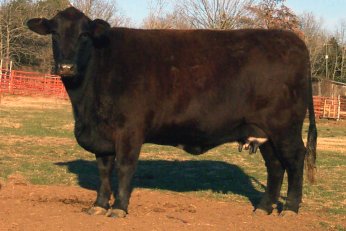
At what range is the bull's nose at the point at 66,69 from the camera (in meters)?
6.60

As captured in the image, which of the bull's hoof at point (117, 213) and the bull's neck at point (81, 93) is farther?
the bull's neck at point (81, 93)

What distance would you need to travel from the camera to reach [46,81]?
4512cm

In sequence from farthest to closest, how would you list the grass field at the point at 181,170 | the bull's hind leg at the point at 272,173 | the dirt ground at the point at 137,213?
the grass field at the point at 181,170 → the bull's hind leg at the point at 272,173 → the dirt ground at the point at 137,213

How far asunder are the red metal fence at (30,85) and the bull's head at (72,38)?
35.1 metres

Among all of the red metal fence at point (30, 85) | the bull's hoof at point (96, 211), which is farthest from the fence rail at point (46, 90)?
the bull's hoof at point (96, 211)

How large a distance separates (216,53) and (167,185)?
301 cm

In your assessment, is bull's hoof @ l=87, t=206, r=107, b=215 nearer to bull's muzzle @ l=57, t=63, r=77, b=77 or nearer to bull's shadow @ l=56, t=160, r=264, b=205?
bull's muzzle @ l=57, t=63, r=77, b=77

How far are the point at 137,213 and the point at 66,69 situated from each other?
2029 mm

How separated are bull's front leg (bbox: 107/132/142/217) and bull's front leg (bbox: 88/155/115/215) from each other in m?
0.25

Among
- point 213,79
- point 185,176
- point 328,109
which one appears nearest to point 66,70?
point 213,79

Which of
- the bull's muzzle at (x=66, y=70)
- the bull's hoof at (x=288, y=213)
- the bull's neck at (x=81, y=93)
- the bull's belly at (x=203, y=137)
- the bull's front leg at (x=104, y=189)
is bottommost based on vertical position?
the bull's hoof at (x=288, y=213)

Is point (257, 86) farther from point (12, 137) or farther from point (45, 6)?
point (45, 6)

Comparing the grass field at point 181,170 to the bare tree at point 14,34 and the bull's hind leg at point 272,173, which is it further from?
the bare tree at point 14,34

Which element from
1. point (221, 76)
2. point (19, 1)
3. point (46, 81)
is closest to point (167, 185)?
point (221, 76)
